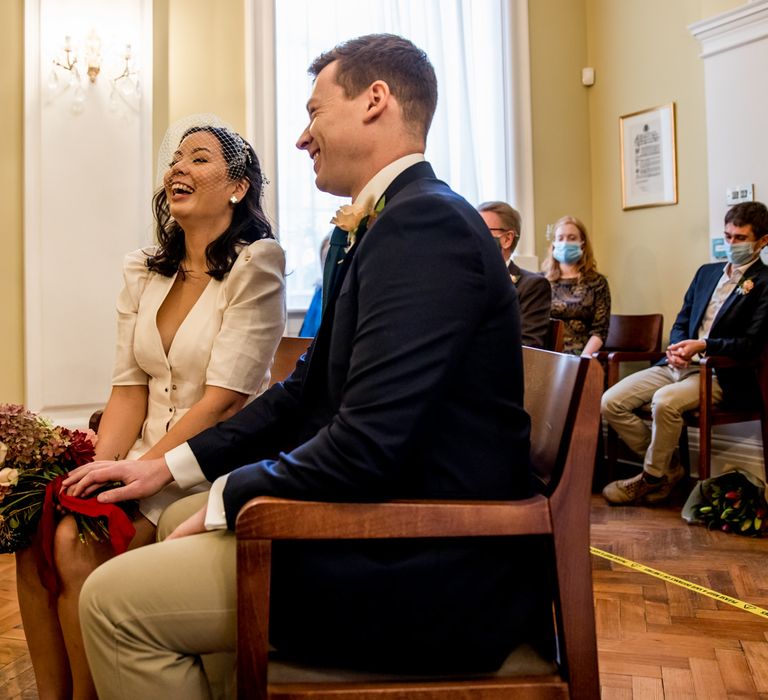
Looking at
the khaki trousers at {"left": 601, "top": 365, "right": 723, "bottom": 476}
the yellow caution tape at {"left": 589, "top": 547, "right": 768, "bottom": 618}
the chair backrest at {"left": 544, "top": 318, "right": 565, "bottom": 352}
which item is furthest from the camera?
the khaki trousers at {"left": 601, "top": 365, "right": 723, "bottom": 476}

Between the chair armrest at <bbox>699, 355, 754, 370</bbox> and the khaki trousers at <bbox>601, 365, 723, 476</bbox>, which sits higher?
the chair armrest at <bbox>699, 355, 754, 370</bbox>

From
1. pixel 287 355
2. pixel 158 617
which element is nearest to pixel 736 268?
pixel 287 355

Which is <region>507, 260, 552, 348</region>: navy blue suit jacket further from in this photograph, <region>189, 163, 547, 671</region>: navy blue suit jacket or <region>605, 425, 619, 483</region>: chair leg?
<region>189, 163, 547, 671</region>: navy blue suit jacket

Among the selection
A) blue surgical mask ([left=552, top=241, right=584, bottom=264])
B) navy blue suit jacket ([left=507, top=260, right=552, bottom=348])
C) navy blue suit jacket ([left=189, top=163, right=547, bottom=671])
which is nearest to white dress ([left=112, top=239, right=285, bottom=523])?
navy blue suit jacket ([left=189, top=163, right=547, bottom=671])

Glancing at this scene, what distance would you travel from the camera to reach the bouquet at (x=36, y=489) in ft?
5.17

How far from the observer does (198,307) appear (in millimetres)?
2066

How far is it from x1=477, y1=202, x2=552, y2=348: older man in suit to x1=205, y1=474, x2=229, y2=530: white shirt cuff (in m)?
2.77

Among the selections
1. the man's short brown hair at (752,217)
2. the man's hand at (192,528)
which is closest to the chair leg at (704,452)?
the man's short brown hair at (752,217)

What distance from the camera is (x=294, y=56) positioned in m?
5.17

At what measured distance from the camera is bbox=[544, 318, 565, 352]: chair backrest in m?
3.57

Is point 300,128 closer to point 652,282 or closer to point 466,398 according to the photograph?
point 652,282

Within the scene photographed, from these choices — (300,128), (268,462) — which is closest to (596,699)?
(268,462)

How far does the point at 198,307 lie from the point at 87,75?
3.02m

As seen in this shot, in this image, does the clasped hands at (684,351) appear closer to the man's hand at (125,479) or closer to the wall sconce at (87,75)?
the wall sconce at (87,75)
